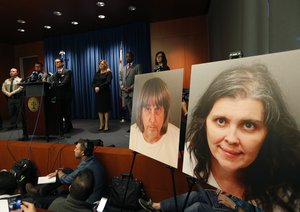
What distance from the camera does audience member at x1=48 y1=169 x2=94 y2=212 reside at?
1.69 meters

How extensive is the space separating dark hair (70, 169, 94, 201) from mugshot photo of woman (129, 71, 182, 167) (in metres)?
0.53

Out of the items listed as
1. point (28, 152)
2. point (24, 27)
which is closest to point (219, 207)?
point (28, 152)

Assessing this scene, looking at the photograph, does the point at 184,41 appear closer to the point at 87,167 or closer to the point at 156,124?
the point at 87,167

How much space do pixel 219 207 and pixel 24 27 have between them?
18.5ft

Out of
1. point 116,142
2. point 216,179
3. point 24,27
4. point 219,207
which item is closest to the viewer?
point 216,179

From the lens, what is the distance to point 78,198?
1747 millimetres

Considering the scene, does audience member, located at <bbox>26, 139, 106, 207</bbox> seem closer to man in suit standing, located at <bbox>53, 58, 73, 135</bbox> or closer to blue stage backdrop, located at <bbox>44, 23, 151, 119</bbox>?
man in suit standing, located at <bbox>53, 58, 73, 135</bbox>

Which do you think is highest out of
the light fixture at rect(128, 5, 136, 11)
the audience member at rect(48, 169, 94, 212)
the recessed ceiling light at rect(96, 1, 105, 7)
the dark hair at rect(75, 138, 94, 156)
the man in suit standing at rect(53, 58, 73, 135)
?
the light fixture at rect(128, 5, 136, 11)

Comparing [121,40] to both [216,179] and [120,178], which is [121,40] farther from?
[216,179]

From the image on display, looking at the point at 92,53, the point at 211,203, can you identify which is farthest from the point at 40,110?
the point at 92,53

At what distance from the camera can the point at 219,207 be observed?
1.39 metres

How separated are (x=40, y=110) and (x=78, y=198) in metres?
1.71

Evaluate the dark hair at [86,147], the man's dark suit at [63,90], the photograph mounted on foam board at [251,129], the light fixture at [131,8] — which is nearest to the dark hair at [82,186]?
the dark hair at [86,147]

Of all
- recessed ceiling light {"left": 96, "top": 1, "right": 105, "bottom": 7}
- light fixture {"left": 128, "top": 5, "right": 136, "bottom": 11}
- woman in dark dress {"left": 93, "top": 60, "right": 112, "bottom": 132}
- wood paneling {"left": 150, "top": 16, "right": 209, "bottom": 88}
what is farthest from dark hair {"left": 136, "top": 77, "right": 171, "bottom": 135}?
wood paneling {"left": 150, "top": 16, "right": 209, "bottom": 88}
